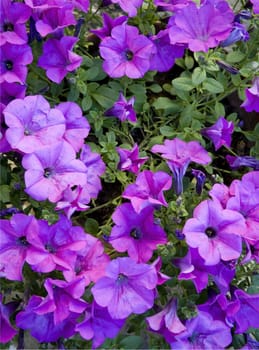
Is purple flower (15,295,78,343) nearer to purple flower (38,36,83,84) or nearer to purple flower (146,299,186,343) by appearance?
purple flower (146,299,186,343)

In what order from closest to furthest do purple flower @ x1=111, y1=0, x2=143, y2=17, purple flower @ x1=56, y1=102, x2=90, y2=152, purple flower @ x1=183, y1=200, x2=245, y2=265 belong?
purple flower @ x1=183, y1=200, x2=245, y2=265
purple flower @ x1=56, y1=102, x2=90, y2=152
purple flower @ x1=111, y1=0, x2=143, y2=17

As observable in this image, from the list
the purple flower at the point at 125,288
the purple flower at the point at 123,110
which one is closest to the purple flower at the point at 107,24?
the purple flower at the point at 123,110

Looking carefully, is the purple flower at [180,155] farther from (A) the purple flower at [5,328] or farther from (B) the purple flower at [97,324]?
(A) the purple flower at [5,328]

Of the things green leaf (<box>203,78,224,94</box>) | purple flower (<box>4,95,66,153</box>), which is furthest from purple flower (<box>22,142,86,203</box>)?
green leaf (<box>203,78,224,94</box>)

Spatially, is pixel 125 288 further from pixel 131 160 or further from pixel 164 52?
pixel 164 52

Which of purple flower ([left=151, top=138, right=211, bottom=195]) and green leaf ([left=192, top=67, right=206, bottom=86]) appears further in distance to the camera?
green leaf ([left=192, top=67, right=206, bottom=86])

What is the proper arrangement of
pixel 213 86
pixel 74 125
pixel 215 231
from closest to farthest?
pixel 215 231 < pixel 74 125 < pixel 213 86

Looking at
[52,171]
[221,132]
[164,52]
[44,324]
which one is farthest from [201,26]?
[44,324]

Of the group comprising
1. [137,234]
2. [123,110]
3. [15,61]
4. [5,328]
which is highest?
[15,61]
